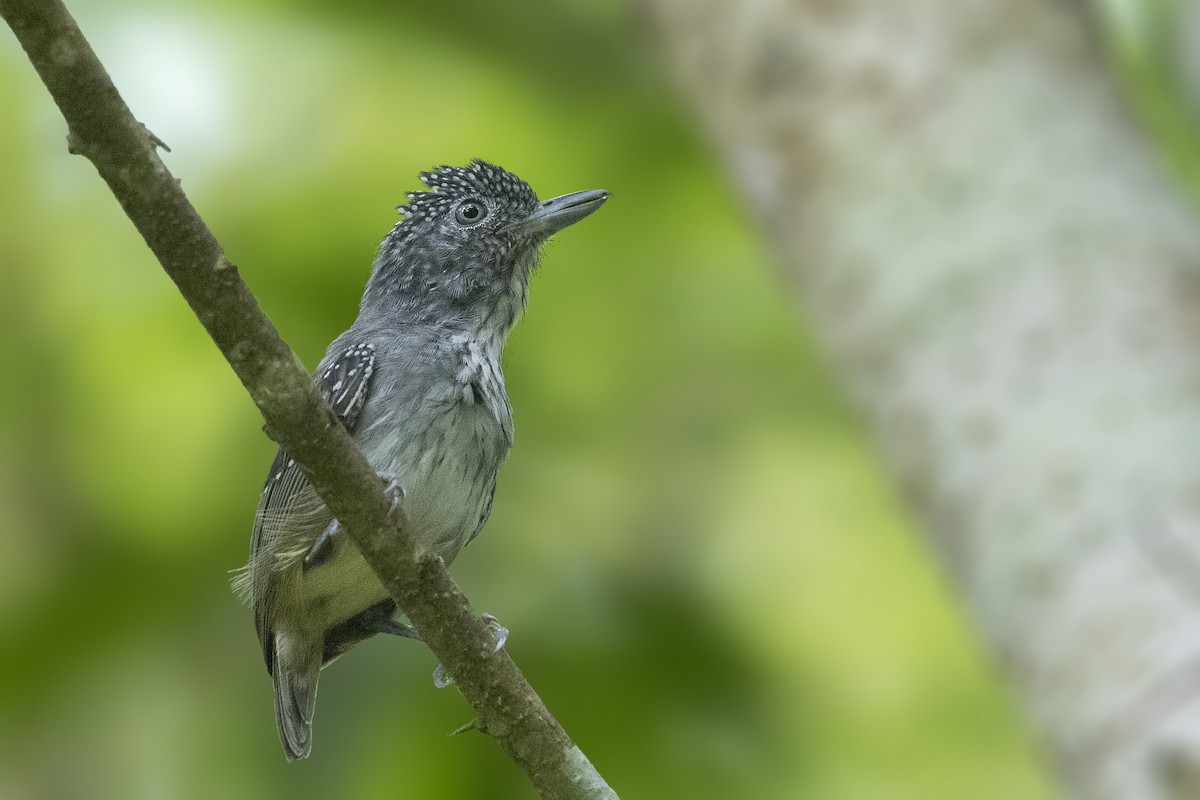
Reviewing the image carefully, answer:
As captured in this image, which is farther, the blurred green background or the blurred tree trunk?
the blurred green background

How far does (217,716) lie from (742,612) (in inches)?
110

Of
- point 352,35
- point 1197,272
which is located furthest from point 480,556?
point 1197,272

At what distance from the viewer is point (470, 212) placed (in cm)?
400

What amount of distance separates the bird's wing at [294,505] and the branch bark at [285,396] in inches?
29.5

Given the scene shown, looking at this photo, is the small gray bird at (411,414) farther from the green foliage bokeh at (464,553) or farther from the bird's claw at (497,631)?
the green foliage bokeh at (464,553)

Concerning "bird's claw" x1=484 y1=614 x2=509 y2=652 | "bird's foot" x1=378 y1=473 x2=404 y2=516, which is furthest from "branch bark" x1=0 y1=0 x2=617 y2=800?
"bird's claw" x1=484 y1=614 x2=509 y2=652

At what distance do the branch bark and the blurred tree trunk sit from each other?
110 centimetres

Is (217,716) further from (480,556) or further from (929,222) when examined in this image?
(929,222)

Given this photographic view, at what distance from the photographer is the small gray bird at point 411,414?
3260mm

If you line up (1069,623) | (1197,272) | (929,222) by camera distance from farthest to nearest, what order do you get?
(929,222), (1197,272), (1069,623)

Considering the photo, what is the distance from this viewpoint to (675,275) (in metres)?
7.25

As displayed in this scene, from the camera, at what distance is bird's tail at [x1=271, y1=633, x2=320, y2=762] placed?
3.56 m

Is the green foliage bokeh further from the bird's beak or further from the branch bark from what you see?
the branch bark

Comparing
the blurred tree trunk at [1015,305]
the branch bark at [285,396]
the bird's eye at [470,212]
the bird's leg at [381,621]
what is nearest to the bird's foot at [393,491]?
the branch bark at [285,396]
